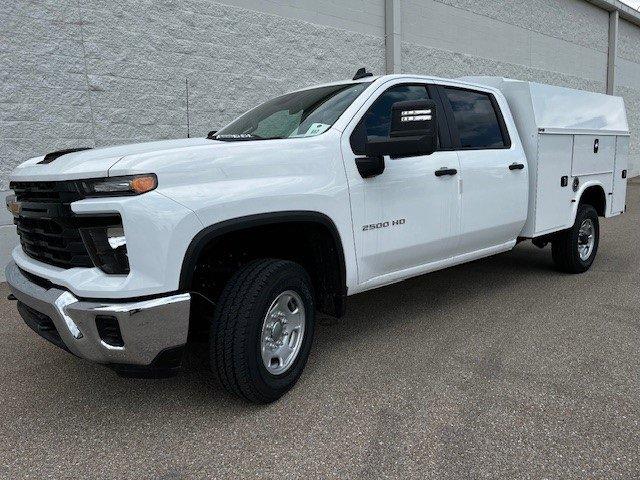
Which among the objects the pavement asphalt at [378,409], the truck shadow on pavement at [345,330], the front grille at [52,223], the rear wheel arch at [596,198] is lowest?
the pavement asphalt at [378,409]

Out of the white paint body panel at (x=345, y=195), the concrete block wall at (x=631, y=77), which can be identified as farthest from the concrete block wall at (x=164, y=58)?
the concrete block wall at (x=631, y=77)

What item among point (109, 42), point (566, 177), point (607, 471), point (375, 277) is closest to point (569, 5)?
point (566, 177)

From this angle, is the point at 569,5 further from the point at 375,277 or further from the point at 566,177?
the point at 375,277

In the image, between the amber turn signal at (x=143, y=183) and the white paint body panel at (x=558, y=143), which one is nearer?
the amber turn signal at (x=143, y=183)

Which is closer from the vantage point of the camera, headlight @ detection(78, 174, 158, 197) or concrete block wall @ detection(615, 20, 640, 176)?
headlight @ detection(78, 174, 158, 197)

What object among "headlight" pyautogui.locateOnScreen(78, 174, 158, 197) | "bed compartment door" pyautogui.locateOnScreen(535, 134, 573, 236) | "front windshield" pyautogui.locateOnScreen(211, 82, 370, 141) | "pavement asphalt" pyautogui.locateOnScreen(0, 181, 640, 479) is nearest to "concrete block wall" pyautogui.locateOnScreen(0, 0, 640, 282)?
"pavement asphalt" pyautogui.locateOnScreen(0, 181, 640, 479)

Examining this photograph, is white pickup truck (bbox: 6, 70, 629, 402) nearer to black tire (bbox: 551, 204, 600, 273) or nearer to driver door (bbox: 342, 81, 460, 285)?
driver door (bbox: 342, 81, 460, 285)

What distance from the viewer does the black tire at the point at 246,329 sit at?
262 centimetres

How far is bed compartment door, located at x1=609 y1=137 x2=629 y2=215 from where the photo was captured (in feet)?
20.2

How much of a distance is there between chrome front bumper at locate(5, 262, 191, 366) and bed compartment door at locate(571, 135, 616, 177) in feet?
15.0

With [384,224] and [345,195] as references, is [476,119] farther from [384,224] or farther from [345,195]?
[345,195]

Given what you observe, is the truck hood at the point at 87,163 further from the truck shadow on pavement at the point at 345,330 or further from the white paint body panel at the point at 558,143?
the white paint body panel at the point at 558,143

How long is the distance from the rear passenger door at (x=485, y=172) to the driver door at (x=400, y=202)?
0.14 metres

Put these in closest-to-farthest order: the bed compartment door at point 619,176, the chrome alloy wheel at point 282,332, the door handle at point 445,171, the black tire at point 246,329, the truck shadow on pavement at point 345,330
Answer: the black tire at point 246,329 → the chrome alloy wheel at point 282,332 → the truck shadow on pavement at point 345,330 → the door handle at point 445,171 → the bed compartment door at point 619,176
